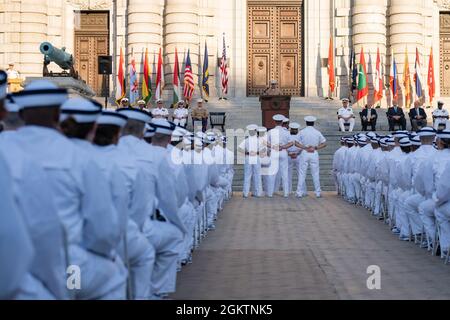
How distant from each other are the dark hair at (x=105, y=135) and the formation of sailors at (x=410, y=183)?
571 centimetres

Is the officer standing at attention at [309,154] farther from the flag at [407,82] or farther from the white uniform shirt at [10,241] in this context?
the white uniform shirt at [10,241]

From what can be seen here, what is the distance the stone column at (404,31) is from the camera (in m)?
36.0

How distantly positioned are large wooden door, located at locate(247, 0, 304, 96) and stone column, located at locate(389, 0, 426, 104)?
4295 millimetres

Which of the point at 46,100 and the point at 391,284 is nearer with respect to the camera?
the point at 46,100

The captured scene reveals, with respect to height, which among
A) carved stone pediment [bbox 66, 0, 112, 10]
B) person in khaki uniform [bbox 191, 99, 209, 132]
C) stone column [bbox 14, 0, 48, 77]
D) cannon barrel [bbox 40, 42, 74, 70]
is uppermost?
carved stone pediment [bbox 66, 0, 112, 10]

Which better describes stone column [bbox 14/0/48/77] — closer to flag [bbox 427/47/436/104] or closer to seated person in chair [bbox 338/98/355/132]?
seated person in chair [bbox 338/98/355/132]

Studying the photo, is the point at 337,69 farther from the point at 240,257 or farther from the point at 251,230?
the point at 240,257

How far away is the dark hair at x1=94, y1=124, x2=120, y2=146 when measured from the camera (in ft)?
20.8

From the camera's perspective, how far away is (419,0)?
3678cm

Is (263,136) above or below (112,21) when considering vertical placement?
below

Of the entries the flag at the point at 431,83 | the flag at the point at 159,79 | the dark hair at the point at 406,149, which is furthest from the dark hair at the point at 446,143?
the flag at the point at 431,83

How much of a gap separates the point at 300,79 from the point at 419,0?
6297mm

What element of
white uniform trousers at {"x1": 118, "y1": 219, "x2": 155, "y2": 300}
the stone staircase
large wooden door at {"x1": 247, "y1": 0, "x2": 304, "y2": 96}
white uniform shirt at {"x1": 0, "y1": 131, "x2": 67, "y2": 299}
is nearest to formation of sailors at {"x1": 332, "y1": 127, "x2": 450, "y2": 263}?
white uniform trousers at {"x1": 118, "y1": 219, "x2": 155, "y2": 300}
